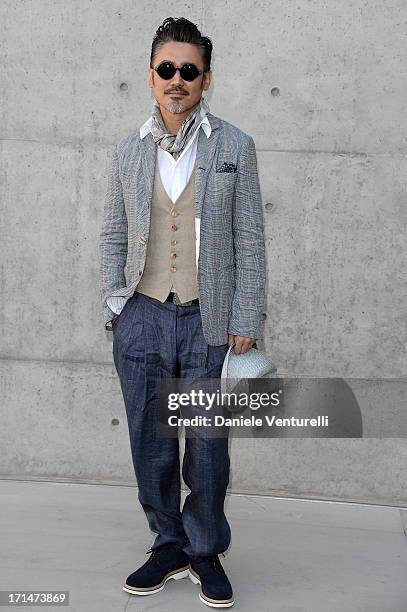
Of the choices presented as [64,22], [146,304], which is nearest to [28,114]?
[64,22]

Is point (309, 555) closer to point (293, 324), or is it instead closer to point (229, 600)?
point (229, 600)

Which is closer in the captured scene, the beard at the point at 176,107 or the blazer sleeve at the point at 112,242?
the beard at the point at 176,107

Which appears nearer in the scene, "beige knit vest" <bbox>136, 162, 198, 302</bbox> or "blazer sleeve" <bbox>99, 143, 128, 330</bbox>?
"beige knit vest" <bbox>136, 162, 198, 302</bbox>

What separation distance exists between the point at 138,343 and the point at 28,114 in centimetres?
172

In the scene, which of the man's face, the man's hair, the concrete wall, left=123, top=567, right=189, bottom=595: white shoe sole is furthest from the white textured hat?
the concrete wall

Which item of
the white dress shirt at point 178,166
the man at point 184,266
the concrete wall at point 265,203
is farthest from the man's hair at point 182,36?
the concrete wall at point 265,203

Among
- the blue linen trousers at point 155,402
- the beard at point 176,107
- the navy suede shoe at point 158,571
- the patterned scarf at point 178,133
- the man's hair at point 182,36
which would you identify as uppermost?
the man's hair at point 182,36

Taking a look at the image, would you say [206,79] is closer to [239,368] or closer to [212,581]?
[239,368]

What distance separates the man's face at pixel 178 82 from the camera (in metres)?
3.19

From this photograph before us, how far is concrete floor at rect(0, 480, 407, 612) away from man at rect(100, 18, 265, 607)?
0.17m

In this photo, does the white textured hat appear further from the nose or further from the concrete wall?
the concrete wall

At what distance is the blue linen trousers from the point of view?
3.32 meters

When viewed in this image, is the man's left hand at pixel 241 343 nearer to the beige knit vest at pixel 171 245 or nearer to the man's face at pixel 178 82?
the beige knit vest at pixel 171 245

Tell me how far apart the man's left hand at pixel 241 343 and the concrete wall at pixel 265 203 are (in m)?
1.19
